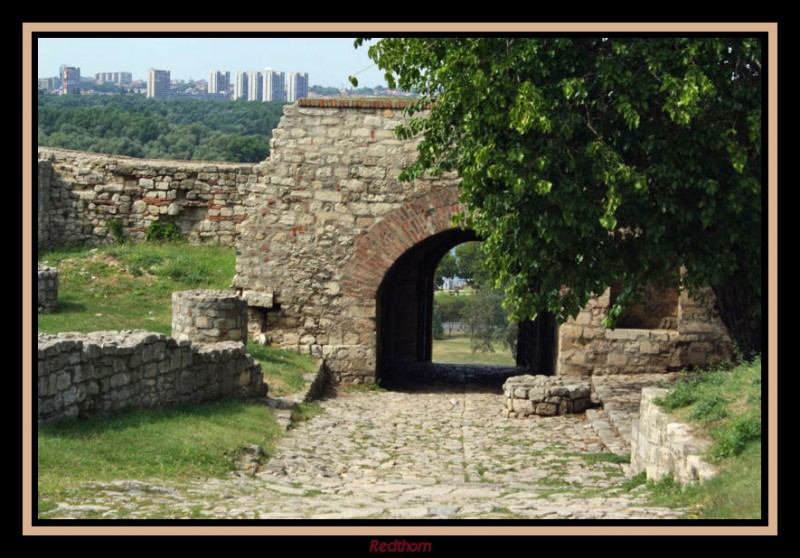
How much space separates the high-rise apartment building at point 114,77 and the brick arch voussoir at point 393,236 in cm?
4368

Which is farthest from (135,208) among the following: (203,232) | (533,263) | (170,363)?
(533,263)

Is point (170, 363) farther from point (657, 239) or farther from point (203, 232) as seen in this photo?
point (203, 232)

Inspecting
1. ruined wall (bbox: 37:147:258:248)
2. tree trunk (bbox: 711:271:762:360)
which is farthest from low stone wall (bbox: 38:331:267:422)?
ruined wall (bbox: 37:147:258:248)

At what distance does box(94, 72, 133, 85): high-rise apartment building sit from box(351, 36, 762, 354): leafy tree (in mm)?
48382

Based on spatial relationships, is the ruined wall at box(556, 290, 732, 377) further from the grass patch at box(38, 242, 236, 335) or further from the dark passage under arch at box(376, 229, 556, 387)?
the grass patch at box(38, 242, 236, 335)

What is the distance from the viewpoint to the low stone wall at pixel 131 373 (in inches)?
361

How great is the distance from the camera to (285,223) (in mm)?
16016

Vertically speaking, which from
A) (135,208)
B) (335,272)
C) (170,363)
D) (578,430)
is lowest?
(578,430)

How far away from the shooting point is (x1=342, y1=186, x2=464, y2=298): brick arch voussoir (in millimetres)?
15547

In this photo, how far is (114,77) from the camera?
2365 inches

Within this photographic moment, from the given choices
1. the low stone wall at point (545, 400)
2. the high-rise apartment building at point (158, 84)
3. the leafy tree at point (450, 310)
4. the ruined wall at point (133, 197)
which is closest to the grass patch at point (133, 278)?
the ruined wall at point (133, 197)

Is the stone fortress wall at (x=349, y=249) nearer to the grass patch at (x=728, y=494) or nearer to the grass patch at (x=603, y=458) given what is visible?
the grass patch at (x=603, y=458)

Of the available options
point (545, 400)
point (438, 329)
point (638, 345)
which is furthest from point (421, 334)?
point (438, 329)
